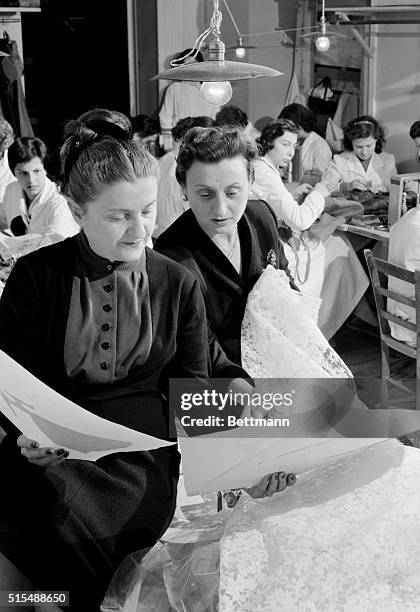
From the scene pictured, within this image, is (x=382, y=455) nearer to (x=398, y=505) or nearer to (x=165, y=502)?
(x=398, y=505)

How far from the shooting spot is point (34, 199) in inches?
134

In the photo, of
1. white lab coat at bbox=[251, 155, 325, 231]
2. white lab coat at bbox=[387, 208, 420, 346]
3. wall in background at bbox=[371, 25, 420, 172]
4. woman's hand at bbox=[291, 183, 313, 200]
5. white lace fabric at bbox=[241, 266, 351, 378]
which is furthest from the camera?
wall in background at bbox=[371, 25, 420, 172]

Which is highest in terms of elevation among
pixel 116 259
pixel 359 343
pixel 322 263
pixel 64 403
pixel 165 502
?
pixel 116 259

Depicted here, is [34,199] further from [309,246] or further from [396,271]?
[396,271]

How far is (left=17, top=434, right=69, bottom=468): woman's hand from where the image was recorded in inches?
46.9

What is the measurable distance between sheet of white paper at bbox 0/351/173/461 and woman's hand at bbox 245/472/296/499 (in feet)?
0.53

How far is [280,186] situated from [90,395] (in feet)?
8.09

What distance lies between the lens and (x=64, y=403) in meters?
1.09

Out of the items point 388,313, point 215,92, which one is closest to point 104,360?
point 215,92

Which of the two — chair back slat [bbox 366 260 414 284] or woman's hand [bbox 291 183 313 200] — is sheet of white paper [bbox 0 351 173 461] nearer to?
chair back slat [bbox 366 260 414 284]

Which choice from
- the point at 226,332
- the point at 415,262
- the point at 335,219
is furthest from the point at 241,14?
the point at 226,332

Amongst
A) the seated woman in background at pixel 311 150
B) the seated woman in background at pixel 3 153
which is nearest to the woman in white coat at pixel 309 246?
the seated woman in background at pixel 3 153

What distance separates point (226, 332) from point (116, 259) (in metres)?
0.42

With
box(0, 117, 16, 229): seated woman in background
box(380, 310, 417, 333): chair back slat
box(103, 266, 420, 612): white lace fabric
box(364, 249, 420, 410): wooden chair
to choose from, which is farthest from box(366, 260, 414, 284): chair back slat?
box(0, 117, 16, 229): seated woman in background
